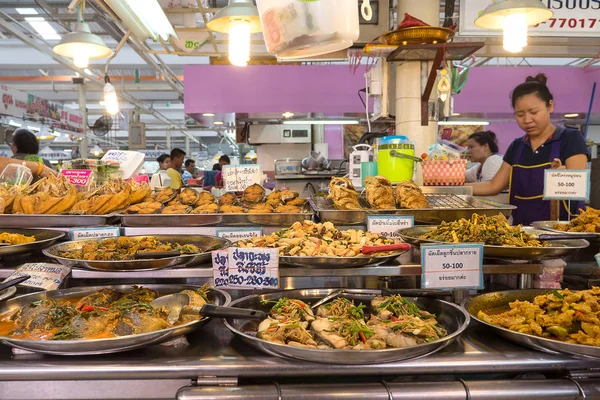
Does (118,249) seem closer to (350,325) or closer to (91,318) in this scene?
(91,318)

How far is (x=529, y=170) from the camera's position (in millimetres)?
3441

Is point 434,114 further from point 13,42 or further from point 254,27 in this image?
point 13,42

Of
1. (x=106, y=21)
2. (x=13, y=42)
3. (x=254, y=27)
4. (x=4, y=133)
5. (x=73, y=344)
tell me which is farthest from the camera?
(x=4, y=133)

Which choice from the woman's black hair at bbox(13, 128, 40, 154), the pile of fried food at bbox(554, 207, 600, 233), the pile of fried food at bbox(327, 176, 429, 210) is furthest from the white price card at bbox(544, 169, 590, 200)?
the woman's black hair at bbox(13, 128, 40, 154)

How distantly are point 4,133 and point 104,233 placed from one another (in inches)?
449

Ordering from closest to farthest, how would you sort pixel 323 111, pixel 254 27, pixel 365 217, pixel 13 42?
pixel 365 217 < pixel 254 27 < pixel 323 111 < pixel 13 42

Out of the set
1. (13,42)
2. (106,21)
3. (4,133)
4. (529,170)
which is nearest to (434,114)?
(529,170)

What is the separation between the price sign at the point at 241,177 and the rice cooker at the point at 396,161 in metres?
0.81

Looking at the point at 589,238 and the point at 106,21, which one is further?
the point at 106,21

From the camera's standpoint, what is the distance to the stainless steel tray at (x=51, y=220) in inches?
84.4

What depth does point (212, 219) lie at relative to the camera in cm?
215

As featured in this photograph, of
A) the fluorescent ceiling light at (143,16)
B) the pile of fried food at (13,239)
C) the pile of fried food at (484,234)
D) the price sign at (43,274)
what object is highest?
the fluorescent ceiling light at (143,16)

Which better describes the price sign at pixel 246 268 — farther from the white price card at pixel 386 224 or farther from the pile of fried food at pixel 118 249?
the white price card at pixel 386 224

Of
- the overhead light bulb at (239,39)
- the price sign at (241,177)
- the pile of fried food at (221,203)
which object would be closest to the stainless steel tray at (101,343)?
the pile of fried food at (221,203)
